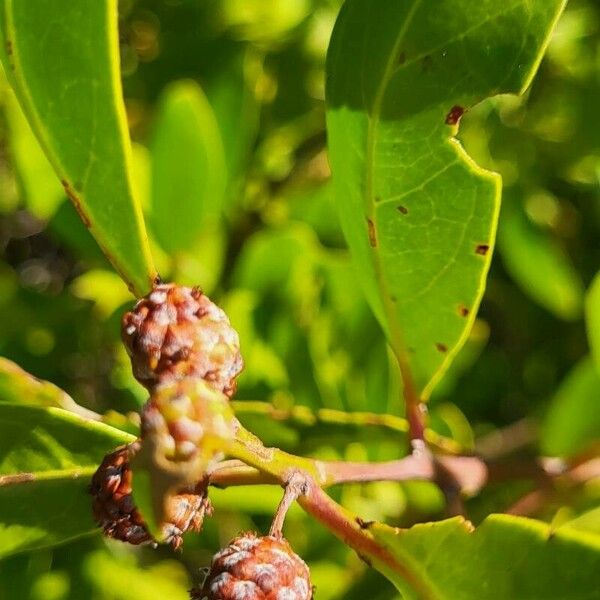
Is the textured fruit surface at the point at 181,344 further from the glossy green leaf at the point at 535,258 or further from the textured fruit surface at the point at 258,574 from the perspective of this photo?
the glossy green leaf at the point at 535,258

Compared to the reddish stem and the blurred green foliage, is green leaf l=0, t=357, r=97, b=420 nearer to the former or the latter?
the blurred green foliage

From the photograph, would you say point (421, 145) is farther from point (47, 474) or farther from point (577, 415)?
point (577, 415)

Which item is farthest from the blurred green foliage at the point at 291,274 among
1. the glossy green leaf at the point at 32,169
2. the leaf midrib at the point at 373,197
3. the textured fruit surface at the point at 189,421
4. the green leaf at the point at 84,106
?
the textured fruit surface at the point at 189,421

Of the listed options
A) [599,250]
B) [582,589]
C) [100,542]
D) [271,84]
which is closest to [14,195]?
[271,84]

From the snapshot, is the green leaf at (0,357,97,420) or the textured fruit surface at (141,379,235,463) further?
the green leaf at (0,357,97,420)

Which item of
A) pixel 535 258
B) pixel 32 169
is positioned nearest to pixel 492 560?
pixel 32 169

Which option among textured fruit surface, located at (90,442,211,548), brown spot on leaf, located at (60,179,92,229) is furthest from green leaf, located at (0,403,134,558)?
brown spot on leaf, located at (60,179,92,229)

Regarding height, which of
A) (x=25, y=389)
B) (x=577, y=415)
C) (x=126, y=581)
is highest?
(x=25, y=389)
